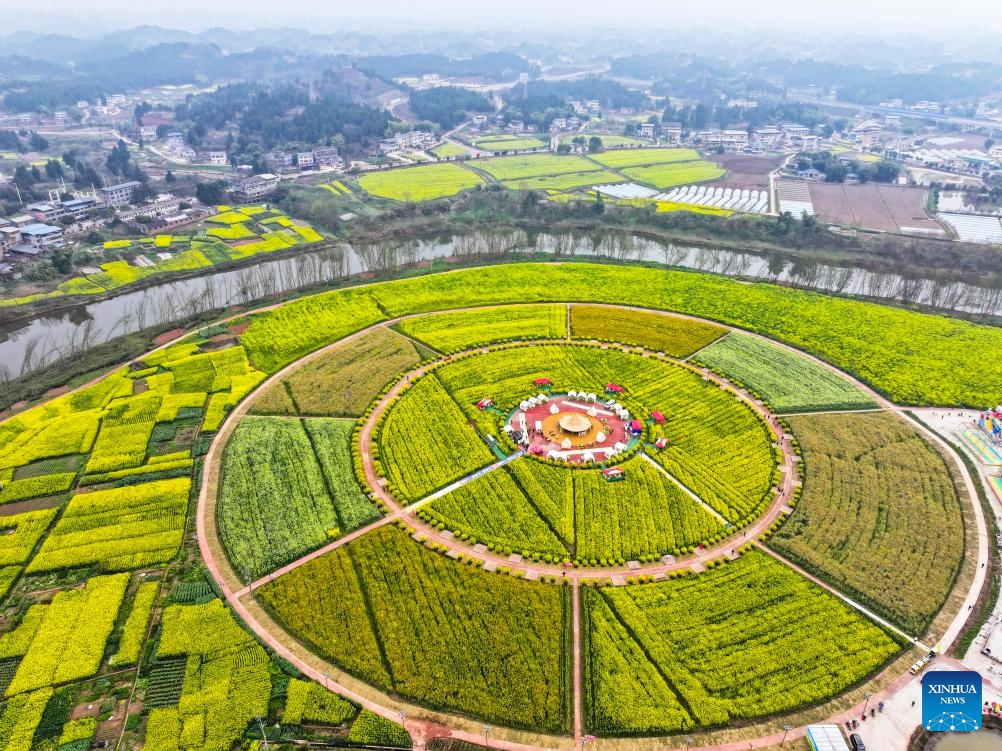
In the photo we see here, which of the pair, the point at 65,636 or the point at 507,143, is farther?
the point at 507,143

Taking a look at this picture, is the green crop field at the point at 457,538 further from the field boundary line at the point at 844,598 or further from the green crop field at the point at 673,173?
the green crop field at the point at 673,173

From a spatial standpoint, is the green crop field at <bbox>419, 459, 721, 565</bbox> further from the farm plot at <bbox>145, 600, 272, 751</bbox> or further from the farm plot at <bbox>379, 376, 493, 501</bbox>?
the farm plot at <bbox>145, 600, 272, 751</bbox>

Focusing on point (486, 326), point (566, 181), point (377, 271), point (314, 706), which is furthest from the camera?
point (566, 181)

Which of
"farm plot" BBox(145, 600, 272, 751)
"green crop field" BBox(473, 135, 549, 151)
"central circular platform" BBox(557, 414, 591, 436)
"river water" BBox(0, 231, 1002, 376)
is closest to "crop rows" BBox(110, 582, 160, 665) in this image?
"farm plot" BBox(145, 600, 272, 751)

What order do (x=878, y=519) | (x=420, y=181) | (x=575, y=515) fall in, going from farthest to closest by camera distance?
(x=420, y=181), (x=575, y=515), (x=878, y=519)

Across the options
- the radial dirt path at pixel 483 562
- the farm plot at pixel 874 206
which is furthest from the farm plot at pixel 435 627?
the farm plot at pixel 874 206

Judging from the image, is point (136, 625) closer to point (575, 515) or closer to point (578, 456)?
point (575, 515)

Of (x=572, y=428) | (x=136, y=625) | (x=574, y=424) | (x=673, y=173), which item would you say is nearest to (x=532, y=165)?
(x=673, y=173)
